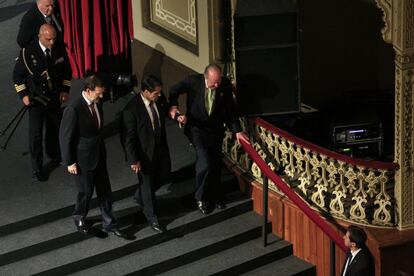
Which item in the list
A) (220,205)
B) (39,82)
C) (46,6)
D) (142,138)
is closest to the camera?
(142,138)

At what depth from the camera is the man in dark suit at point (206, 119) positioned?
1085 cm

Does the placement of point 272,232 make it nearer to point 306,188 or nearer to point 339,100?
point 306,188

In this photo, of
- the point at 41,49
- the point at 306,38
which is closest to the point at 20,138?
the point at 41,49

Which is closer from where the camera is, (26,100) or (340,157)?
(340,157)

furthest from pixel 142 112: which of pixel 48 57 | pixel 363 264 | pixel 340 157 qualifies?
pixel 363 264

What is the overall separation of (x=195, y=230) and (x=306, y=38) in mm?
2632

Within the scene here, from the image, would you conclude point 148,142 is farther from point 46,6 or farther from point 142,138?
point 46,6

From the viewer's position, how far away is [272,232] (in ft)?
37.4

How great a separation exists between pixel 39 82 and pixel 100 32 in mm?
1972

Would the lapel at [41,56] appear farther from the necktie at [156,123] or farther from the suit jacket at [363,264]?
the suit jacket at [363,264]

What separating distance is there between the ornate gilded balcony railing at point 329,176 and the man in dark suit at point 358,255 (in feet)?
3.62

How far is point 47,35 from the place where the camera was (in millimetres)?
10883

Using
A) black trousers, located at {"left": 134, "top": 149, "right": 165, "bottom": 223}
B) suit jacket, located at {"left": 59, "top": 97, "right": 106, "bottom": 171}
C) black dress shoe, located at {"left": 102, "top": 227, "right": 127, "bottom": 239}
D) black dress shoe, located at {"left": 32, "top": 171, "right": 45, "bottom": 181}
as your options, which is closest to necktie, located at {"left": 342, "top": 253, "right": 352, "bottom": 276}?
black trousers, located at {"left": 134, "top": 149, "right": 165, "bottom": 223}

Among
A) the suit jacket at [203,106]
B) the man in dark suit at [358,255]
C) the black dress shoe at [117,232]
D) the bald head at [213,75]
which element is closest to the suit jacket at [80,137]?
the black dress shoe at [117,232]
